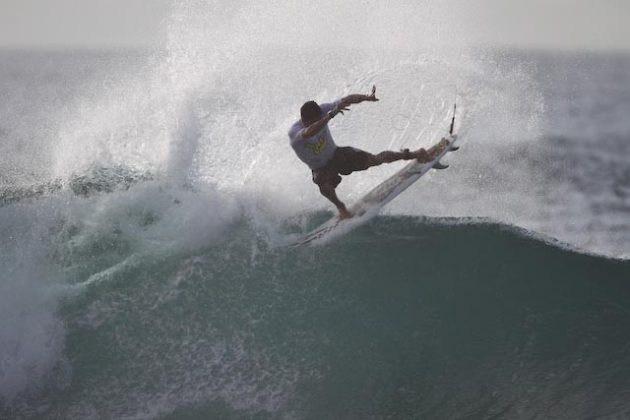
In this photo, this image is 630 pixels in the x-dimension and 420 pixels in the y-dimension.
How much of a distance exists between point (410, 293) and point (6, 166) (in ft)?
25.6

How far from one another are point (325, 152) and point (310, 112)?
646 mm

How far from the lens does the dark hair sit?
5836 mm

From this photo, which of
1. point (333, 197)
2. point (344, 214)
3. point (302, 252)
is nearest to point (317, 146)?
point (333, 197)

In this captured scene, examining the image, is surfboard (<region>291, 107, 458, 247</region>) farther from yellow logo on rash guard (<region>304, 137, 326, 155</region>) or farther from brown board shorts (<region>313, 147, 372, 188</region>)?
yellow logo on rash guard (<region>304, 137, 326, 155</region>)

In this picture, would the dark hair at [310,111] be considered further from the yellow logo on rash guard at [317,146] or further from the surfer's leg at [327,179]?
the surfer's leg at [327,179]

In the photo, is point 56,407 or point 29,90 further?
point 29,90

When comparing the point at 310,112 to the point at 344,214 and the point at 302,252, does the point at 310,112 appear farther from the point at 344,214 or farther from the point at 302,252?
the point at 302,252

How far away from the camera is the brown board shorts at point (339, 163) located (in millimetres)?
6559

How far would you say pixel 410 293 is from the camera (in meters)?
6.91

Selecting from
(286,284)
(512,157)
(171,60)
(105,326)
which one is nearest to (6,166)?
(171,60)

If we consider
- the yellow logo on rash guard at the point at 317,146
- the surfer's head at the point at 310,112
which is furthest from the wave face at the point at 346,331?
the surfer's head at the point at 310,112

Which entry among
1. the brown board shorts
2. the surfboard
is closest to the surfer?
the brown board shorts

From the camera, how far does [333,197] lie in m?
6.72

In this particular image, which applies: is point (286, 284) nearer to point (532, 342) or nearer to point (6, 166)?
point (532, 342)
